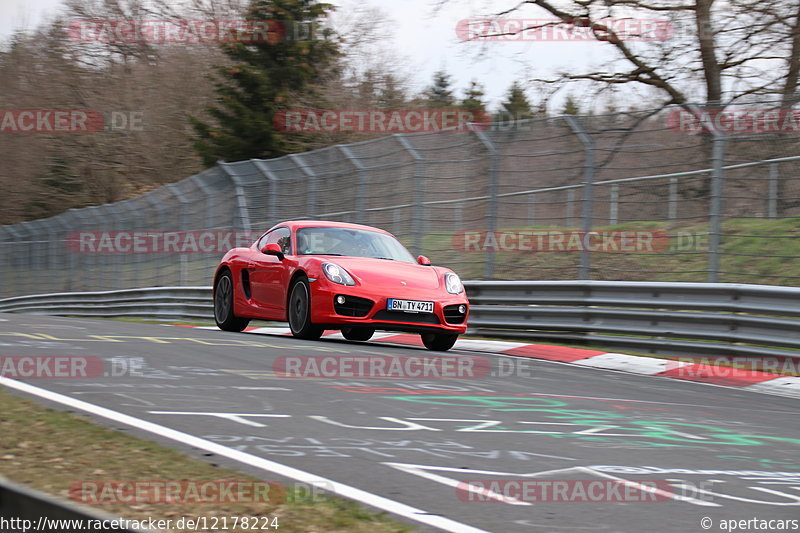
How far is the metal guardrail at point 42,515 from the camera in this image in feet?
7.12

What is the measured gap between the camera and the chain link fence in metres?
10.5

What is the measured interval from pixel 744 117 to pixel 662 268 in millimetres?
1952

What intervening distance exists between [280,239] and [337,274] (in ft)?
6.05

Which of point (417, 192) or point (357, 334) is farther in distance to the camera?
point (417, 192)

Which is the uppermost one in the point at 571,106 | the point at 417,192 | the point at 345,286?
the point at 571,106

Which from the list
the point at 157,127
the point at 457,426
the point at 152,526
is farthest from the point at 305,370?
the point at 157,127

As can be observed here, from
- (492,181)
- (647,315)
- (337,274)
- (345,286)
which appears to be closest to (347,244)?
(337,274)

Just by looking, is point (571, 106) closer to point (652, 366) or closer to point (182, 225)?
point (182, 225)

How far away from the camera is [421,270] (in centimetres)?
1102

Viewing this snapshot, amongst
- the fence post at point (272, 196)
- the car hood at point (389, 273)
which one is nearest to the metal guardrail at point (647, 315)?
the car hood at point (389, 273)

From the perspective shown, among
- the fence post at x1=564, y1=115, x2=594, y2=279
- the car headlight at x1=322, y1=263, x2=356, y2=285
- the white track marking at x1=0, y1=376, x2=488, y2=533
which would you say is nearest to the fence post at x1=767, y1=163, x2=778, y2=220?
the fence post at x1=564, y1=115, x2=594, y2=279

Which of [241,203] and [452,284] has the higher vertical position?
[241,203]

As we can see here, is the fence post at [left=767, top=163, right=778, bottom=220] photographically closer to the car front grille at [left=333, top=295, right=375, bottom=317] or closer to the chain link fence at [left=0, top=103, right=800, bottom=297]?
the chain link fence at [left=0, top=103, right=800, bottom=297]

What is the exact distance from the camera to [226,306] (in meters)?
13.0
